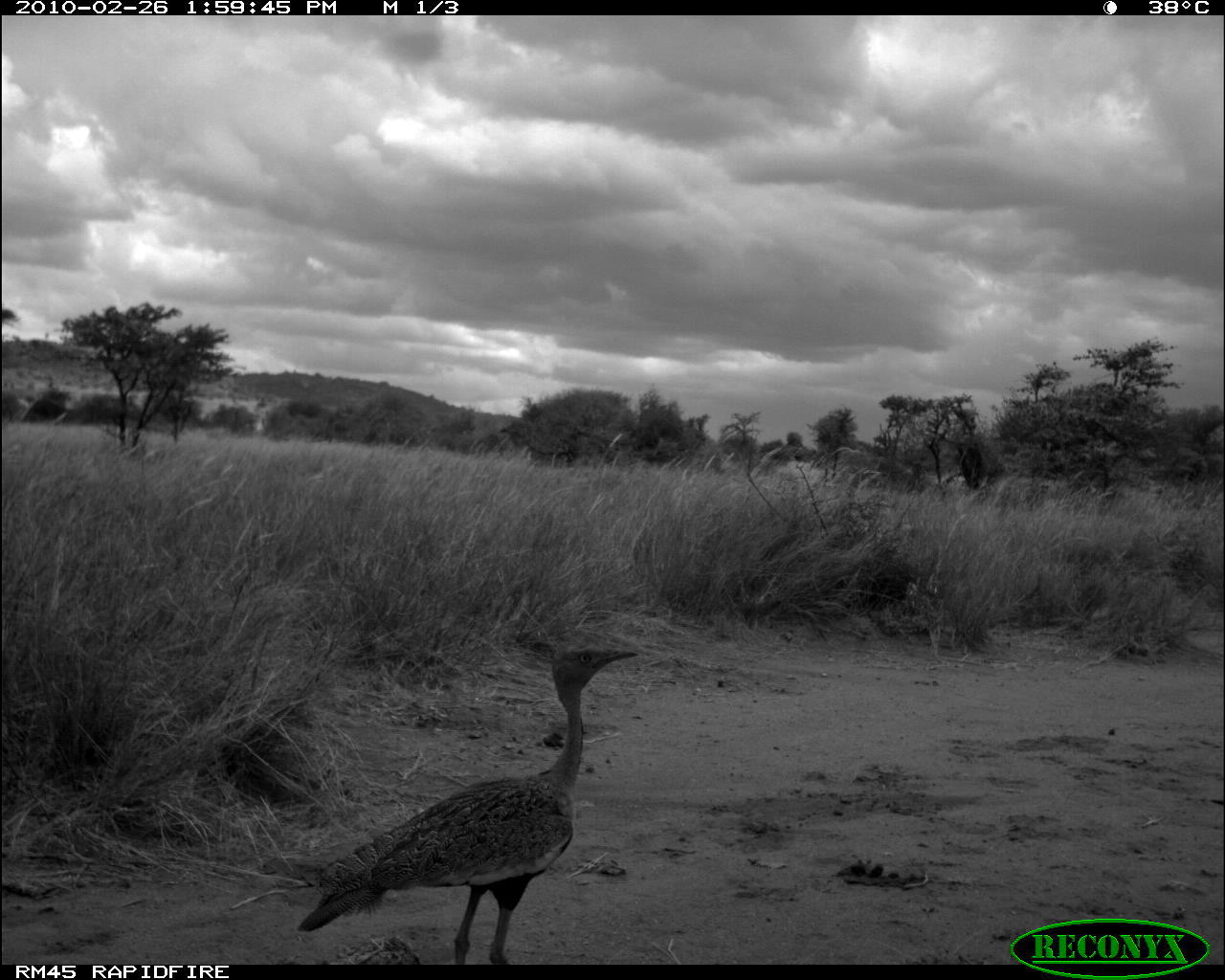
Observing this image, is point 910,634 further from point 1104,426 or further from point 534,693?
point 1104,426

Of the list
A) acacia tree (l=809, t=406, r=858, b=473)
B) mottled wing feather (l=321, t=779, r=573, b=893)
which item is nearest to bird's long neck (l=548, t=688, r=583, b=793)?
mottled wing feather (l=321, t=779, r=573, b=893)

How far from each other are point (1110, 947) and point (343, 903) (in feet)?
6.71

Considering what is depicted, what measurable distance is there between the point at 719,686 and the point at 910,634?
3.04m

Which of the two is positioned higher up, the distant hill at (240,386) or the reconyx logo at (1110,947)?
the distant hill at (240,386)

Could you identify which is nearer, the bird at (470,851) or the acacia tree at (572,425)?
the bird at (470,851)

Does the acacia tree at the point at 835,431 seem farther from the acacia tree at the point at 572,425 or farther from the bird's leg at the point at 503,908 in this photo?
the bird's leg at the point at 503,908

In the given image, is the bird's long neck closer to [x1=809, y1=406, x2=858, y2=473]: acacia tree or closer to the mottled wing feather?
the mottled wing feather

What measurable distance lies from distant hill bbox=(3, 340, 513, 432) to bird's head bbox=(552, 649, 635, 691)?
1425mm

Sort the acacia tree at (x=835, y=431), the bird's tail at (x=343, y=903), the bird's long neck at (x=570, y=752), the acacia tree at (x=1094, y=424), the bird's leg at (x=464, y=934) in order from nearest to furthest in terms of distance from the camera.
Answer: the bird's tail at (x=343, y=903)
the bird's leg at (x=464, y=934)
the bird's long neck at (x=570, y=752)
the acacia tree at (x=835, y=431)
the acacia tree at (x=1094, y=424)

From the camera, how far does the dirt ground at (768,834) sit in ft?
11.2

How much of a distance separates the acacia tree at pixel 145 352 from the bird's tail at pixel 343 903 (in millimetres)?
13588

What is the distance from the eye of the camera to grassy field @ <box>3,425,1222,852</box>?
4.01 metres

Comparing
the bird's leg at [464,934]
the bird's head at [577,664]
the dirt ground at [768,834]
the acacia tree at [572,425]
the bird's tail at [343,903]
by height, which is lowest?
the dirt ground at [768,834]

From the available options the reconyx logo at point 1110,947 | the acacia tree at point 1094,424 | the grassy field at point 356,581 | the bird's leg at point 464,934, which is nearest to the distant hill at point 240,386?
the grassy field at point 356,581
